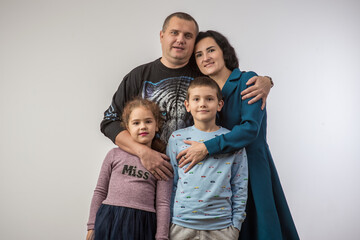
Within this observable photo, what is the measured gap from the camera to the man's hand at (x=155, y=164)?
166 cm

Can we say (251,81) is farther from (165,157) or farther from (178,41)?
(165,157)

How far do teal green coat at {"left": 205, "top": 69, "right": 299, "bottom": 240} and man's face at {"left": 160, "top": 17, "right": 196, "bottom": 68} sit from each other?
0.97 ft

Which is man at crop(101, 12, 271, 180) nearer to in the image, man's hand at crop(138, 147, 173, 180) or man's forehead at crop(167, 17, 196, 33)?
man's forehead at crop(167, 17, 196, 33)

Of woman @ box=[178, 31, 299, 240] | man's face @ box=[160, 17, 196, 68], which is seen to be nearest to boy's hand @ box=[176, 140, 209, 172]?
woman @ box=[178, 31, 299, 240]

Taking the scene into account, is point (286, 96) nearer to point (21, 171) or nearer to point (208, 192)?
point (208, 192)

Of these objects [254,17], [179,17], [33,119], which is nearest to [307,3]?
[254,17]

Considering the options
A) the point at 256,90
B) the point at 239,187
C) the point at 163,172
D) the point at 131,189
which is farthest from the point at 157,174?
the point at 256,90

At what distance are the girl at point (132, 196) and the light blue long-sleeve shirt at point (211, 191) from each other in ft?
0.27

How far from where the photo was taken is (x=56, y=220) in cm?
298

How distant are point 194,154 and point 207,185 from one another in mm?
153

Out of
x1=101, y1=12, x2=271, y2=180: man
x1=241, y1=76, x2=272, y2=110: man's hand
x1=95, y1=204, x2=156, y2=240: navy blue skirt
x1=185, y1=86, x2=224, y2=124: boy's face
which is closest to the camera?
x1=95, y1=204, x2=156, y2=240: navy blue skirt

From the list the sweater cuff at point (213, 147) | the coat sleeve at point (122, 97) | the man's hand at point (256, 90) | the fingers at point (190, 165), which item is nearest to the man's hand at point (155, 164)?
the fingers at point (190, 165)

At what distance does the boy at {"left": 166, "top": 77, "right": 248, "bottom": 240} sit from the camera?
5.08ft

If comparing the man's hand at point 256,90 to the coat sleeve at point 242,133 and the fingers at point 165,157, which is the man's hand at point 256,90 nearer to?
the coat sleeve at point 242,133
